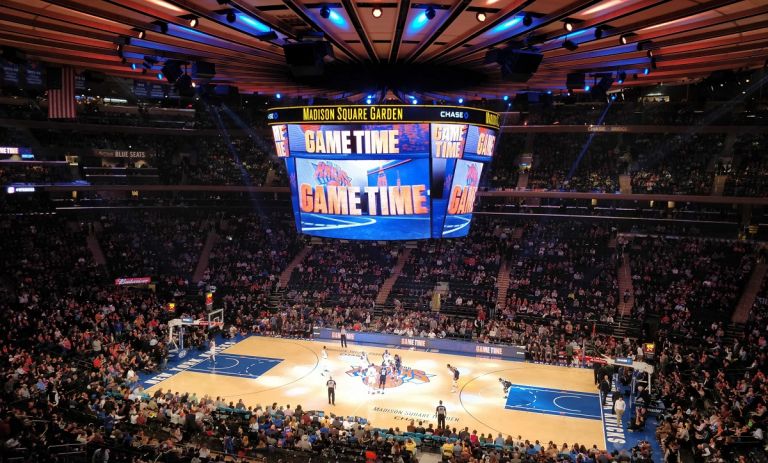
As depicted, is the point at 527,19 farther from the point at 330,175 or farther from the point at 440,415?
the point at 440,415

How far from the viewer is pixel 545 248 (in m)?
36.4

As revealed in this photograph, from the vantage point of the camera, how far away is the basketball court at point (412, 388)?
20.5 meters

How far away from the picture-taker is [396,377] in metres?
24.8

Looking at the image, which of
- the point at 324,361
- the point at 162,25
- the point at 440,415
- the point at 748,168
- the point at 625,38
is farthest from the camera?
the point at 748,168

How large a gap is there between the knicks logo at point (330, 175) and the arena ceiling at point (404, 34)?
100 inches

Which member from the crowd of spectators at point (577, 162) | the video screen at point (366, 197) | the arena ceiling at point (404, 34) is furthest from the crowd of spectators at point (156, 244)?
the crowd of spectators at point (577, 162)

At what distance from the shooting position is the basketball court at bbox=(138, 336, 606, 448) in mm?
20453

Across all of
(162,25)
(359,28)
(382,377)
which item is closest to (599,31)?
(359,28)

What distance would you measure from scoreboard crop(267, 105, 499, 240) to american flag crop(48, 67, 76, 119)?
5176mm

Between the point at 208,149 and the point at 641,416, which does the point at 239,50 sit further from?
the point at 208,149

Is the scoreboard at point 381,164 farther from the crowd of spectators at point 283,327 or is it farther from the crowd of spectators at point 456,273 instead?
the crowd of spectators at point 456,273

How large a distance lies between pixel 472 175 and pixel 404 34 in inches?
Answer: 315

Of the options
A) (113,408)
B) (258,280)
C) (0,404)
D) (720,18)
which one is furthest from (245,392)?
(720,18)

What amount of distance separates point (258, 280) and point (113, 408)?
18.5 m
